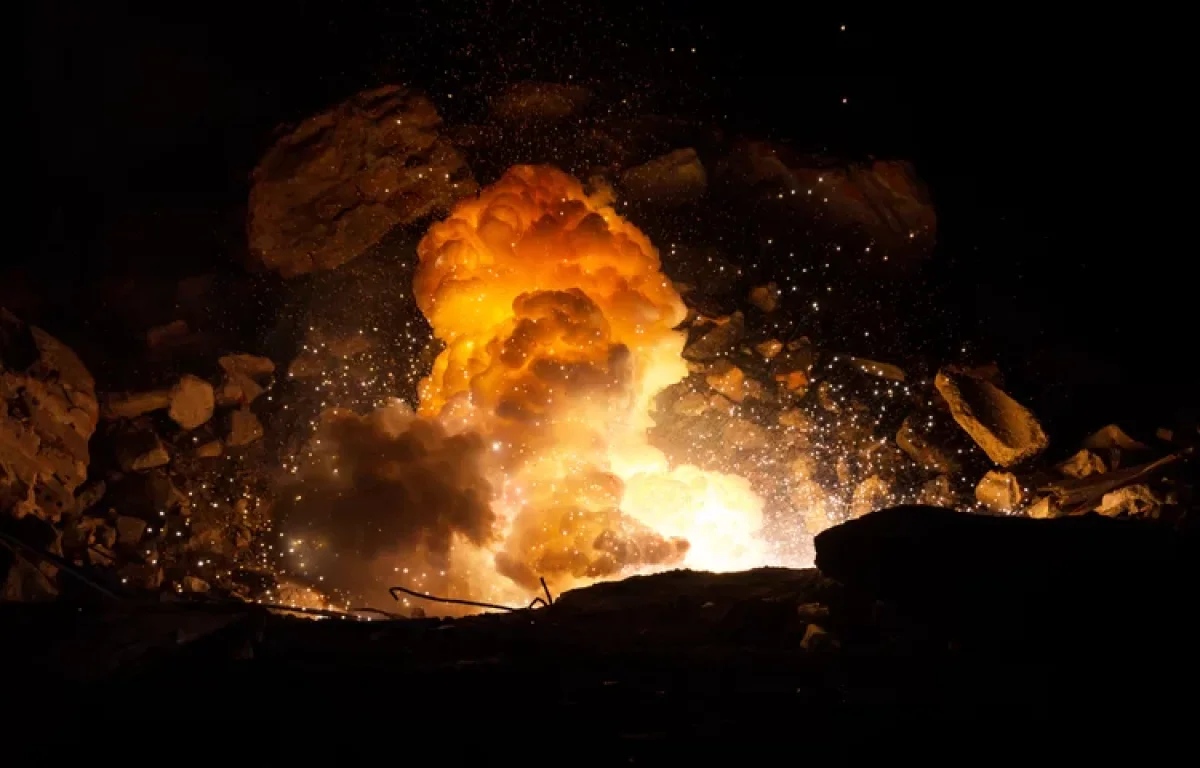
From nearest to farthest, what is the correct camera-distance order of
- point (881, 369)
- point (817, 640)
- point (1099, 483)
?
point (817, 640) → point (1099, 483) → point (881, 369)

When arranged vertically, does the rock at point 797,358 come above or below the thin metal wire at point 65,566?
below

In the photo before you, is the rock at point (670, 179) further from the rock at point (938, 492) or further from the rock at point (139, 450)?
the rock at point (139, 450)

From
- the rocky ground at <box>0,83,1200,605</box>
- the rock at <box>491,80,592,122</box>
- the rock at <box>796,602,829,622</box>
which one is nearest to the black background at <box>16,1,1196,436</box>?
the rock at <box>491,80,592,122</box>

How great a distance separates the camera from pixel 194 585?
316 inches

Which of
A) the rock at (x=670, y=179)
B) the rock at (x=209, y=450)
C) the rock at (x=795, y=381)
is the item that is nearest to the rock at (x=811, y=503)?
the rock at (x=795, y=381)

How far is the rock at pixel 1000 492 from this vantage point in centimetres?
829

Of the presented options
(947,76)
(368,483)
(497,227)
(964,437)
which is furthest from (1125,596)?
(947,76)

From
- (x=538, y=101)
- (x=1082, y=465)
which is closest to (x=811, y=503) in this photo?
(x=1082, y=465)

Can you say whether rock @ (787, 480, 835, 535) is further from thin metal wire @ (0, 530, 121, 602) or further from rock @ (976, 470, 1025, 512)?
thin metal wire @ (0, 530, 121, 602)

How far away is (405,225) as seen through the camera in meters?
11.8

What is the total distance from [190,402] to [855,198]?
9.48m

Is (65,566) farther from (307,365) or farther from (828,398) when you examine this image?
(828,398)

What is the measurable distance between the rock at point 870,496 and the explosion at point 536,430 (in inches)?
45.6

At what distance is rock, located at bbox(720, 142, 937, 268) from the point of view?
36.1 ft
